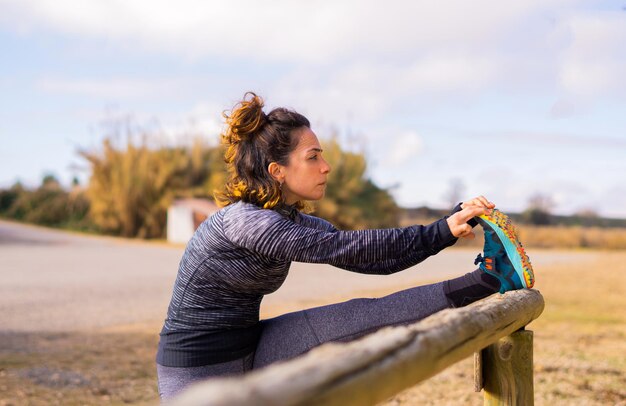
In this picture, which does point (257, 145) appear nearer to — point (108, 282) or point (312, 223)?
point (312, 223)

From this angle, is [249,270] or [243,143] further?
[243,143]

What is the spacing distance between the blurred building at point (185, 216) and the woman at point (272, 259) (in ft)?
52.2

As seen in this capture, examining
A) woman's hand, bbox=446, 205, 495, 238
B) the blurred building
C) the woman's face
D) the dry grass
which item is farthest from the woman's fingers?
the blurred building

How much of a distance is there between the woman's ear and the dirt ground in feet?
8.25

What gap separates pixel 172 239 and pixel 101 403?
49.5 feet

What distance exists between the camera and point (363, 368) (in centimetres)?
140

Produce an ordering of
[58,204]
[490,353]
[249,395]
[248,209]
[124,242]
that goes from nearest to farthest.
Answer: [249,395], [248,209], [490,353], [124,242], [58,204]

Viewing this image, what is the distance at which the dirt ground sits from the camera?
475cm

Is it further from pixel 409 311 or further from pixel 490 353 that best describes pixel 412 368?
pixel 490 353

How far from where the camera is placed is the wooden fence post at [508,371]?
2891 mm

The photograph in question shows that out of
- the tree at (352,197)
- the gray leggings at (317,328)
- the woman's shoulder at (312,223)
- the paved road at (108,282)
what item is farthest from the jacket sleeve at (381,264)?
the tree at (352,197)

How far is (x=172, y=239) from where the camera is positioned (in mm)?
19484

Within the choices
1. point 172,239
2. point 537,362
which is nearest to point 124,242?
point 172,239

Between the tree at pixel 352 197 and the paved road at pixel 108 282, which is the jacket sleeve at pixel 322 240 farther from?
the tree at pixel 352 197
